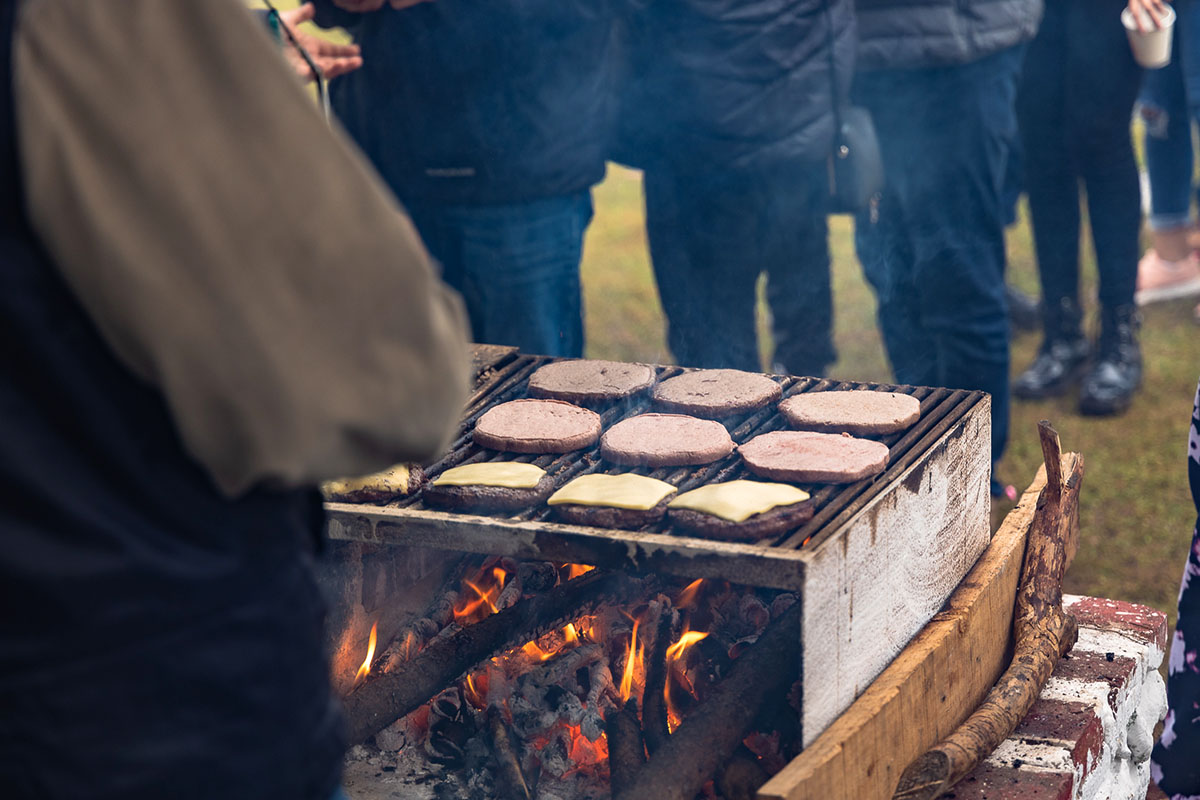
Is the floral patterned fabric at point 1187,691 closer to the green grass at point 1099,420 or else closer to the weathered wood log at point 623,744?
the weathered wood log at point 623,744

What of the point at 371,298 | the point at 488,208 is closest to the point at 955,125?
the point at 488,208

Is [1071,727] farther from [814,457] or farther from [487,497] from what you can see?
[487,497]

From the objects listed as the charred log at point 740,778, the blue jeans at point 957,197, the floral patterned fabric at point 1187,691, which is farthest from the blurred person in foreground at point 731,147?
the charred log at point 740,778

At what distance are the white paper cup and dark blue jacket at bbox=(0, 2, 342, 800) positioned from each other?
4686 mm

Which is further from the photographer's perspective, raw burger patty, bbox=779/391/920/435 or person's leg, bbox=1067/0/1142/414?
person's leg, bbox=1067/0/1142/414

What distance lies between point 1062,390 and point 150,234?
572cm

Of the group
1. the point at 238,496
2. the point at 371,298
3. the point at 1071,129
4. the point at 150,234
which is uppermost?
the point at 150,234

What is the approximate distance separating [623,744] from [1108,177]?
4.23 m

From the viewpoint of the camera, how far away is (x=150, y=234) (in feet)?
3.86

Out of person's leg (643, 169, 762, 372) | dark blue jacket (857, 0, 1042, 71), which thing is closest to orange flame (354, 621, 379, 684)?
person's leg (643, 169, 762, 372)

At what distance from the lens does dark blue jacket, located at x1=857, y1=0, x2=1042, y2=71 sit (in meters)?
4.29

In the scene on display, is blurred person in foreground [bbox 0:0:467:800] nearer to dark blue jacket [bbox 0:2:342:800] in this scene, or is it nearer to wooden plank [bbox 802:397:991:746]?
dark blue jacket [bbox 0:2:342:800]

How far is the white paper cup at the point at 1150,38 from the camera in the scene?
487cm

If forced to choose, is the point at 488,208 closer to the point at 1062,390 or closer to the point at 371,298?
the point at 371,298
